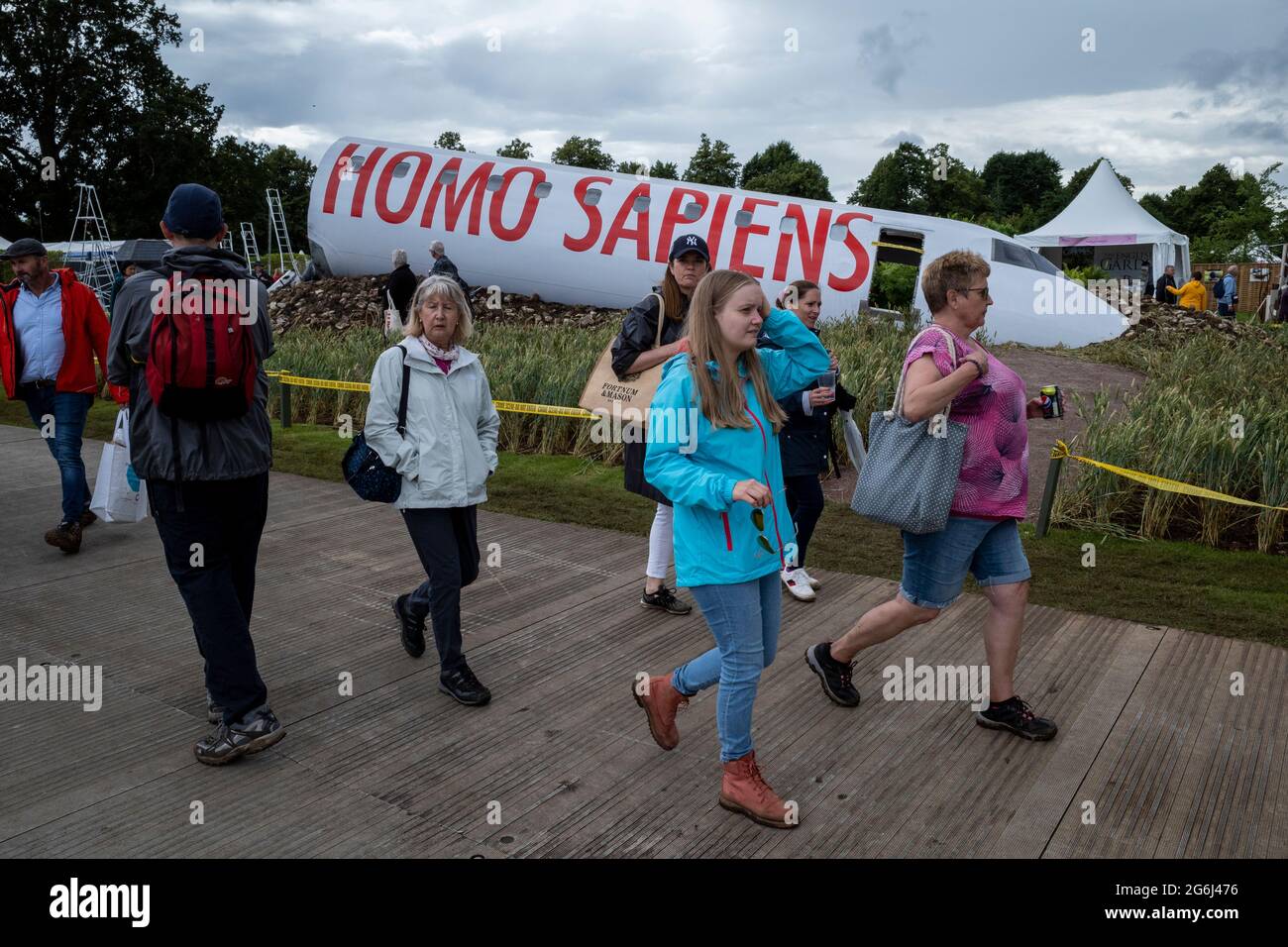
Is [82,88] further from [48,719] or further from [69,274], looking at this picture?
[48,719]

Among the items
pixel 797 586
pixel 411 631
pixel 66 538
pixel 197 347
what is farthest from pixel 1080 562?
pixel 66 538

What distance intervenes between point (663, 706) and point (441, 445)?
1.46m

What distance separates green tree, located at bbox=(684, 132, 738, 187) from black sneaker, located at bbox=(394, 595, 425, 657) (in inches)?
3389

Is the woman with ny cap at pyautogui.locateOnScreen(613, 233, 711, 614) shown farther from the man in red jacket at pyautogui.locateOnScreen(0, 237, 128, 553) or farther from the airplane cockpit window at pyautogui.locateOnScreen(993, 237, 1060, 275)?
the airplane cockpit window at pyautogui.locateOnScreen(993, 237, 1060, 275)

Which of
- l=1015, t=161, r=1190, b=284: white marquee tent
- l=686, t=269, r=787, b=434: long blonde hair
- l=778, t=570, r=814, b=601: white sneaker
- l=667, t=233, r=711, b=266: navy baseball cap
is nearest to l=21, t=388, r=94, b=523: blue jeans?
l=667, t=233, r=711, b=266: navy baseball cap

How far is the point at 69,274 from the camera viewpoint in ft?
22.6

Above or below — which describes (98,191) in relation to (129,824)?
above

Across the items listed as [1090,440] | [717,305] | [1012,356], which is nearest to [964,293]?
[717,305]

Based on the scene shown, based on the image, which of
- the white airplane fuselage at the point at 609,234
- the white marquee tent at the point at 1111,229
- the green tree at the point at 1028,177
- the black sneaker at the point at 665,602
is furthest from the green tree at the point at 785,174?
the black sneaker at the point at 665,602

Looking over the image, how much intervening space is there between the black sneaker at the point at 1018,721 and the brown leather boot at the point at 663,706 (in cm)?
132

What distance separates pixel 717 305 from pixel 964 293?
1.10m

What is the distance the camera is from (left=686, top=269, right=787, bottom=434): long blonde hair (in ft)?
10.6

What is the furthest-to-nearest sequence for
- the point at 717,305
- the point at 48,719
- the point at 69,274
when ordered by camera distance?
the point at 69,274, the point at 48,719, the point at 717,305

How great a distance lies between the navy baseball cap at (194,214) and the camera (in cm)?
382
